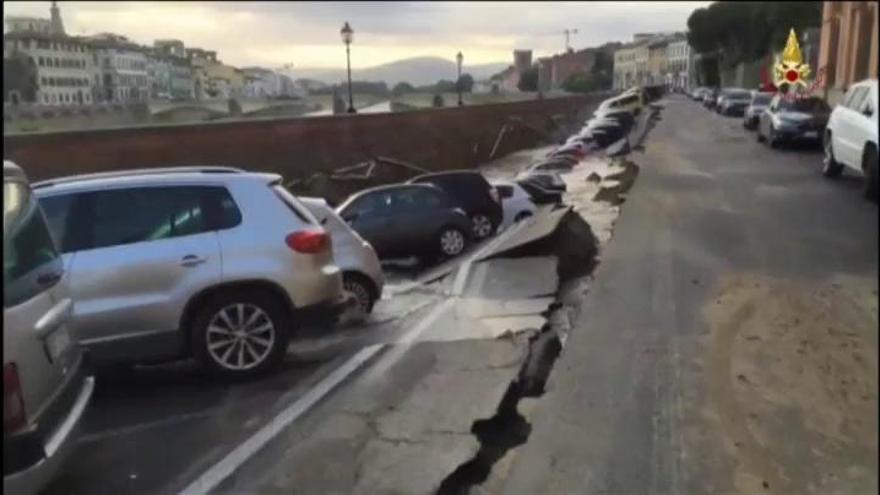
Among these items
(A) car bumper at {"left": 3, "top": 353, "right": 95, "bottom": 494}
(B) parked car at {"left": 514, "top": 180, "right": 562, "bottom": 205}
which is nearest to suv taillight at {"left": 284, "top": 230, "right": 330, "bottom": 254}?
(A) car bumper at {"left": 3, "top": 353, "right": 95, "bottom": 494}

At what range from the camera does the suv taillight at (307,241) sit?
22.0 ft

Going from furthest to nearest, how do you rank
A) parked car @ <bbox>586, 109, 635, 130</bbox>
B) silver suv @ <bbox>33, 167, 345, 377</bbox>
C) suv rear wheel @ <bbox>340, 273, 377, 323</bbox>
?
parked car @ <bbox>586, 109, 635, 130</bbox> < suv rear wheel @ <bbox>340, 273, 377, 323</bbox> < silver suv @ <bbox>33, 167, 345, 377</bbox>

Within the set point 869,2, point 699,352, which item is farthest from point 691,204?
point 869,2

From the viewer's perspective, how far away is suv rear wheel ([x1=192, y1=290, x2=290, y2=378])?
21.2 ft

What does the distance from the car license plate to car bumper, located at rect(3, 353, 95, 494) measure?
0.17 m

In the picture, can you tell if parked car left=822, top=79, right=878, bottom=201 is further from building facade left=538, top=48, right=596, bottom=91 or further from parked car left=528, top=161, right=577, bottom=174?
parked car left=528, top=161, right=577, bottom=174

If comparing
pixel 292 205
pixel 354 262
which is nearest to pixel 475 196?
pixel 354 262

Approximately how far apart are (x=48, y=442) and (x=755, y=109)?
557 centimetres

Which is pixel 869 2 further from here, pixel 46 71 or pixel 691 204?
pixel 691 204

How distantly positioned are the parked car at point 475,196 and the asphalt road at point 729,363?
28.4ft

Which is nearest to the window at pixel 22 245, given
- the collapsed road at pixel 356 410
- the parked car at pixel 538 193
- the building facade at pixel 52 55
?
the building facade at pixel 52 55

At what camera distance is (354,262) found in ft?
30.5

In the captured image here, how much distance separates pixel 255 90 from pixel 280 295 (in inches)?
98.3

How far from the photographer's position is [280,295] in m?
6.67
